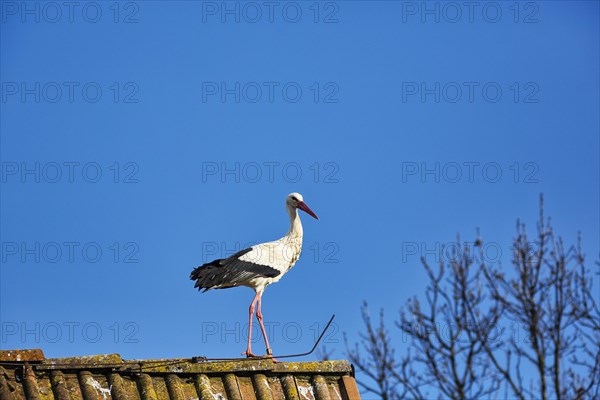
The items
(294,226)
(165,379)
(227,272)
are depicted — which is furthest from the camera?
(294,226)

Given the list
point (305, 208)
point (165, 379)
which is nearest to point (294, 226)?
point (305, 208)

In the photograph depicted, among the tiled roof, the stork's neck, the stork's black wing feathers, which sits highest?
the stork's neck

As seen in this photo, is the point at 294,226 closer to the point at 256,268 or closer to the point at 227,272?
the point at 256,268

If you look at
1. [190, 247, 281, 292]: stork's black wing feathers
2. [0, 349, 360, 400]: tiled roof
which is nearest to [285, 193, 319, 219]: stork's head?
[190, 247, 281, 292]: stork's black wing feathers

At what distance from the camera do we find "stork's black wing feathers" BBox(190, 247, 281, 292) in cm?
923

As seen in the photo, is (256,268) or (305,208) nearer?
(256,268)

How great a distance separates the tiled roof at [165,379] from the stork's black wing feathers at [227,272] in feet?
9.85

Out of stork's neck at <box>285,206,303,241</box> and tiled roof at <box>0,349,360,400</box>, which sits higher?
stork's neck at <box>285,206,303,241</box>

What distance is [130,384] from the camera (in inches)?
234

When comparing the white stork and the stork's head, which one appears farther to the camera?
the stork's head

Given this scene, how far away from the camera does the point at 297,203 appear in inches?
412

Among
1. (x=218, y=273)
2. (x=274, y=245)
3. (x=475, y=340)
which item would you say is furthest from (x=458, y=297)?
(x=218, y=273)

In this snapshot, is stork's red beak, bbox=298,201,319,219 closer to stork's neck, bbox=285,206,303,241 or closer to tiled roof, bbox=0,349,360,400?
stork's neck, bbox=285,206,303,241

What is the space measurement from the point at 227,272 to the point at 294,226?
1.23m
